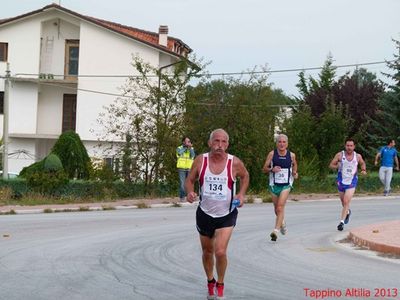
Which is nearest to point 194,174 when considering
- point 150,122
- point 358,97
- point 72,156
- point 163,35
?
point 150,122

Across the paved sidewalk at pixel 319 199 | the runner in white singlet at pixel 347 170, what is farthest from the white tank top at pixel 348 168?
the paved sidewalk at pixel 319 199

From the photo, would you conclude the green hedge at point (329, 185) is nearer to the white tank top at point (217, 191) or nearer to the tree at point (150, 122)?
the tree at point (150, 122)

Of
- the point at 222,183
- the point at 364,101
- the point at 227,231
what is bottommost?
the point at 227,231

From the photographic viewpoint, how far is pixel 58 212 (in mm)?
20859

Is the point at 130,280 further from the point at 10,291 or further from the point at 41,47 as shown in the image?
the point at 41,47

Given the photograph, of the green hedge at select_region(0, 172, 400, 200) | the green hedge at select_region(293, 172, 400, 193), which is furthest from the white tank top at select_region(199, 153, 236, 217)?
the green hedge at select_region(293, 172, 400, 193)

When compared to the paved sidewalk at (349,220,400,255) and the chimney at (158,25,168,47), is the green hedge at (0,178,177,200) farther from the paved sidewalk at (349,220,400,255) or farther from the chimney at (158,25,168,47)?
the chimney at (158,25,168,47)

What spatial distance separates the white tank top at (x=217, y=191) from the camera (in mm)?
8508

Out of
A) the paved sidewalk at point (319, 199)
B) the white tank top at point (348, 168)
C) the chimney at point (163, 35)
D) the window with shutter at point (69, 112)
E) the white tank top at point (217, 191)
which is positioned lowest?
the paved sidewalk at point (319, 199)

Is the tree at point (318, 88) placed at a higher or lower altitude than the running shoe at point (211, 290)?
higher

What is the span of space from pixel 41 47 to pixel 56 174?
2528 centimetres

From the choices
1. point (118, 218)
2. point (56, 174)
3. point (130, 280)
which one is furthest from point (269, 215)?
point (130, 280)

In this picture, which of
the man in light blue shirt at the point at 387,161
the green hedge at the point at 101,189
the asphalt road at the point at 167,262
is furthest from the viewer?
the man in light blue shirt at the point at 387,161

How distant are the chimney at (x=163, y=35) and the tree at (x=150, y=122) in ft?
86.6
